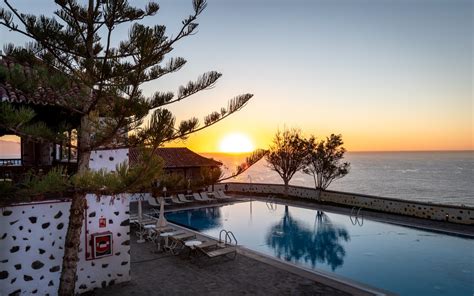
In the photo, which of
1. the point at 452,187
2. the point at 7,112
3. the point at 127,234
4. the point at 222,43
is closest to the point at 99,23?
the point at 7,112

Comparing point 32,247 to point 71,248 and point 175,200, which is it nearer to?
point 71,248

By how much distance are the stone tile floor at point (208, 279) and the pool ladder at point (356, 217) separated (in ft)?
25.6

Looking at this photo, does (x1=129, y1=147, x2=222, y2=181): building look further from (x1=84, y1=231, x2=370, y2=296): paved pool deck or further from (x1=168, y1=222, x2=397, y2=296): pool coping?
(x1=168, y1=222, x2=397, y2=296): pool coping

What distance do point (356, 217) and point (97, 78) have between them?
14.5 m

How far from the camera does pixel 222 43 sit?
14.0 meters

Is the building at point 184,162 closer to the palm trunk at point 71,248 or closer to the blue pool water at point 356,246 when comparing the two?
the blue pool water at point 356,246

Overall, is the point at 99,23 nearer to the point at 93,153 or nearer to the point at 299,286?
the point at 93,153

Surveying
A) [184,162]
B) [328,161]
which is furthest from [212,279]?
[184,162]

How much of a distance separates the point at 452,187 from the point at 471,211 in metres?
55.9

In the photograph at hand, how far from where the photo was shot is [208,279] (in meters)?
8.12

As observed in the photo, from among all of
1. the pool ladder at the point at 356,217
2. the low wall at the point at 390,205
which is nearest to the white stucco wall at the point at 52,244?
the pool ladder at the point at 356,217

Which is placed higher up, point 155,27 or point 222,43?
point 222,43

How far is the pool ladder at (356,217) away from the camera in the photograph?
15.7 meters

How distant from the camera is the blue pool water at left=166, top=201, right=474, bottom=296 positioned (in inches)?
381
